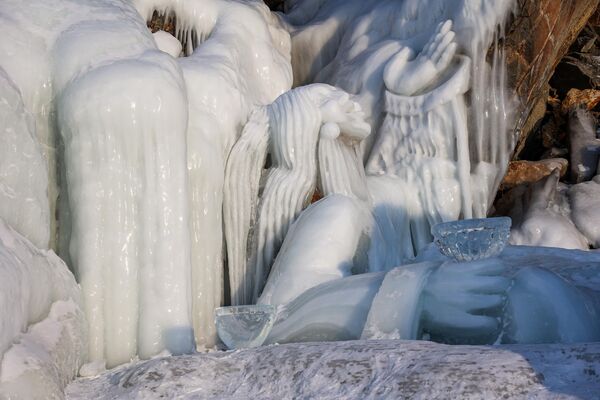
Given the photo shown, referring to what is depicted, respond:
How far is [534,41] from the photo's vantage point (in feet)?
18.9

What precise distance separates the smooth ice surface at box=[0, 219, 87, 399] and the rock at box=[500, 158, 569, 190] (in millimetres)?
4209

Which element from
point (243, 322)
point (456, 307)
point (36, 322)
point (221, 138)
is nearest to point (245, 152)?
point (221, 138)

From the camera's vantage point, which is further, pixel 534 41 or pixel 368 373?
pixel 534 41

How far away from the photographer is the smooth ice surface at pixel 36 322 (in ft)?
8.47

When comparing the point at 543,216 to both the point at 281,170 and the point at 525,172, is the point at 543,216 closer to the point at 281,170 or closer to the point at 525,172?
the point at 525,172

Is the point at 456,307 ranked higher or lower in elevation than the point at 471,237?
lower

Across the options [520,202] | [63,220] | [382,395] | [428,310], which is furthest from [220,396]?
[520,202]

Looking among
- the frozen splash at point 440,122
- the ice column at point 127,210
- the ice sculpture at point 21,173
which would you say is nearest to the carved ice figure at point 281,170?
the frozen splash at point 440,122

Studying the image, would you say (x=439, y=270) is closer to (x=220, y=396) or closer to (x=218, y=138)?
(x=220, y=396)

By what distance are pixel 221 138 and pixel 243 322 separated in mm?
1886

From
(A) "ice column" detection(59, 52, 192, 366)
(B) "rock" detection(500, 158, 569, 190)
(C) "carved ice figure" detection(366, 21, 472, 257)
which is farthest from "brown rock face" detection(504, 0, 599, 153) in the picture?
(A) "ice column" detection(59, 52, 192, 366)

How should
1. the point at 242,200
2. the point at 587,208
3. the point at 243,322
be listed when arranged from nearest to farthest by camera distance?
1. the point at 243,322
2. the point at 242,200
3. the point at 587,208

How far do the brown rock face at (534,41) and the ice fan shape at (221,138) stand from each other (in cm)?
11

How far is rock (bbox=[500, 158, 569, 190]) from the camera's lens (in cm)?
714
